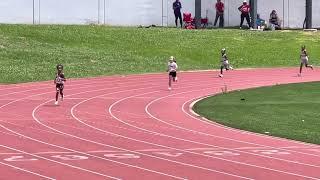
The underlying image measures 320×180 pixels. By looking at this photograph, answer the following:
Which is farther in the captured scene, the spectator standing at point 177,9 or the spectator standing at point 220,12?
the spectator standing at point 220,12

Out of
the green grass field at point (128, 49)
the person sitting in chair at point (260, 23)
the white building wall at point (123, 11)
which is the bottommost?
the green grass field at point (128, 49)

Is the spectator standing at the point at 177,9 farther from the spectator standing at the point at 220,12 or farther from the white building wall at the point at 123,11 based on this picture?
the spectator standing at the point at 220,12

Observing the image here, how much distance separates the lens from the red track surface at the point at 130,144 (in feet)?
36.2

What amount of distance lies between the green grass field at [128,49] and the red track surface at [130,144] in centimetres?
897

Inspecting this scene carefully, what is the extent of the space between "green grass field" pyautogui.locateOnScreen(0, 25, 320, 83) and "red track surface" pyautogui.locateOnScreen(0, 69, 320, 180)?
897 centimetres

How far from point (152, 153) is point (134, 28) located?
32238 millimetres

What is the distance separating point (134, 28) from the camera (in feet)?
146

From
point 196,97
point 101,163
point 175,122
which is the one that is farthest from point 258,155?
A: point 196,97

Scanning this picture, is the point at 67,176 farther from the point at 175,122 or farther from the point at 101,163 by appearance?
the point at 175,122

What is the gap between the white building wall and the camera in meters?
43.0

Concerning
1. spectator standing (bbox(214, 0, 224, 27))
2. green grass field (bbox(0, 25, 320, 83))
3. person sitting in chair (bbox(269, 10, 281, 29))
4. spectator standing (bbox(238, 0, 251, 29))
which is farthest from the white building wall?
spectator standing (bbox(238, 0, 251, 29))

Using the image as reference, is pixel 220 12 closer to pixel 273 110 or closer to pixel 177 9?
pixel 177 9

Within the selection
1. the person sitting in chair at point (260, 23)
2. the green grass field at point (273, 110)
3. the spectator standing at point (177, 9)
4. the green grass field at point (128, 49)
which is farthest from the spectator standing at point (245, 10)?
the green grass field at point (273, 110)

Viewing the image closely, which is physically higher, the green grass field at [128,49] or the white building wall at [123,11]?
the white building wall at [123,11]
